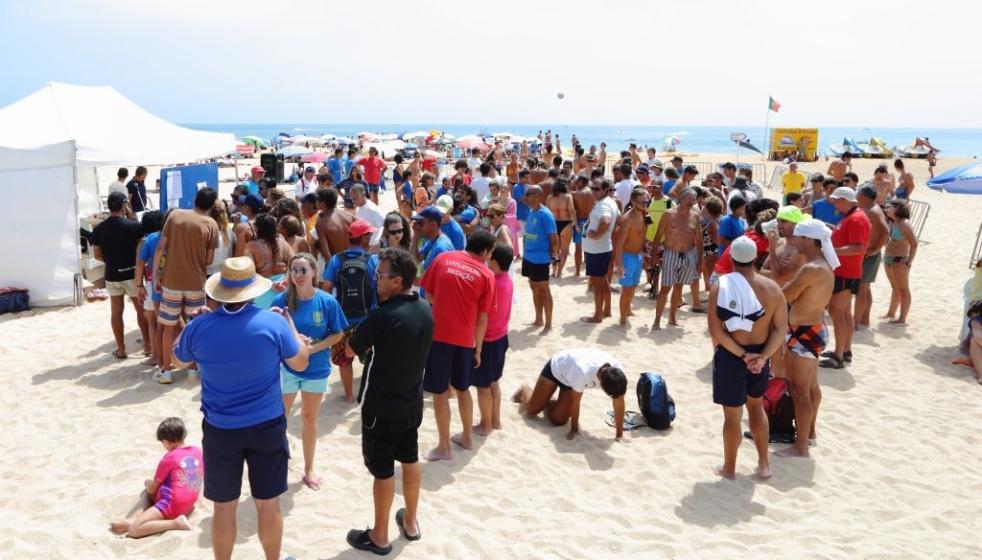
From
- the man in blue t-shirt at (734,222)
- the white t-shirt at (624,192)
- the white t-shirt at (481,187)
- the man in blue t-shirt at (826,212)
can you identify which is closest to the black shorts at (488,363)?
the man in blue t-shirt at (734,222)

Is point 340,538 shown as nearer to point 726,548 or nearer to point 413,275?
point 413,275

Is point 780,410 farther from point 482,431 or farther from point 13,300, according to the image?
point 13,300

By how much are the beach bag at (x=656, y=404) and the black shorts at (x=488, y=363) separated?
124cm

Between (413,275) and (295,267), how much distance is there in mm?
962

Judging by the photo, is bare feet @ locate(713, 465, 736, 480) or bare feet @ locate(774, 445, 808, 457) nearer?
bare feet @ locate(713, 465, 736, 480)

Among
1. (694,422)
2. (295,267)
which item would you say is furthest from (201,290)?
(694,422)

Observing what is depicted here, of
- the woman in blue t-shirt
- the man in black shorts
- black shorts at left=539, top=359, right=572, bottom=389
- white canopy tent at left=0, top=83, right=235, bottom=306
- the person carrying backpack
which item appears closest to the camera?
the man in black shorts

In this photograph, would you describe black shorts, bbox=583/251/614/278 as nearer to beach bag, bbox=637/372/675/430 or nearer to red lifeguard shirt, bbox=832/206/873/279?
red lifeguard shirt, bbox=832/206/873/279

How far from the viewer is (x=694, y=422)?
5.39 m

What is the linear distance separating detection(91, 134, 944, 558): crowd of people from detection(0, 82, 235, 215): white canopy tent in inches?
74.9

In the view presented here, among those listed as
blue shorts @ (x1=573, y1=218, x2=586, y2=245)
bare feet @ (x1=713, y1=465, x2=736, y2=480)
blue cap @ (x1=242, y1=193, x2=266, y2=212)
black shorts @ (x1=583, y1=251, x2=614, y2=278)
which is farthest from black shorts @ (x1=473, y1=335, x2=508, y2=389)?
blue shorts @ (x1=573, y1=218, x2=586, y2=245)

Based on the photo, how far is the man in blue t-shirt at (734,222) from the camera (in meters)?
7.16

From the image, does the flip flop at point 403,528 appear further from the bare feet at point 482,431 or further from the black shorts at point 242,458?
the bare feet at point 482,431

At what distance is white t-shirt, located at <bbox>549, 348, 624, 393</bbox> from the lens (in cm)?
477
